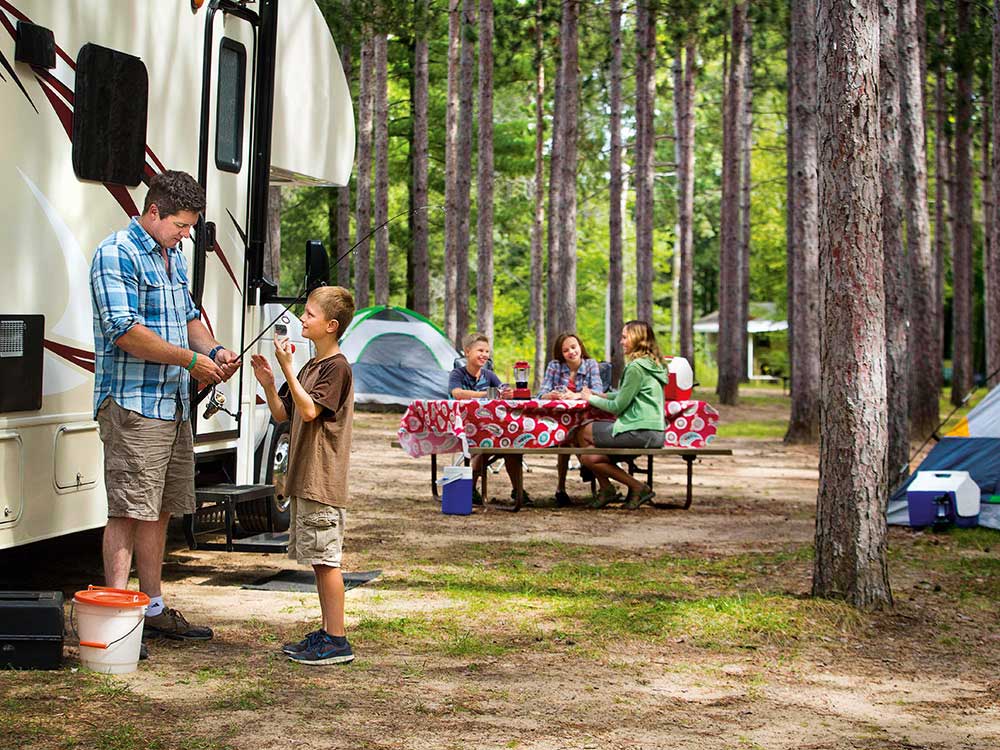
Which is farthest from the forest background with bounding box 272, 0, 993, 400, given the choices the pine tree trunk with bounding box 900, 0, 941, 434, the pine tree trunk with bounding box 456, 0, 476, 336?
the pine tree trunk with bounding box 900, 0, 941, 434

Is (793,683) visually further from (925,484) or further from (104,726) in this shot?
(925,484)

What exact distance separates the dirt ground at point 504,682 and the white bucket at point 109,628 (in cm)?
7

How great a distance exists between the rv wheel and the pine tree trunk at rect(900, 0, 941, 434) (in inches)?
211

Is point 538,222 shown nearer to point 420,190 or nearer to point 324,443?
point 420,190

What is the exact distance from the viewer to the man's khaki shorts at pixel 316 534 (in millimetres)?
5207

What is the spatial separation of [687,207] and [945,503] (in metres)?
22.2

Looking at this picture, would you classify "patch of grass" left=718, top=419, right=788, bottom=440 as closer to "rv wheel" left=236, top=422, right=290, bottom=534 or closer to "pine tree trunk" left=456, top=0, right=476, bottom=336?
"pine tree trunk" left=456, top=0, right=476, bottom=336

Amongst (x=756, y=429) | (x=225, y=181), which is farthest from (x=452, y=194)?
(x=225, y=181)

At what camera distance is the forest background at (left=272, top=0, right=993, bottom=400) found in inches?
923

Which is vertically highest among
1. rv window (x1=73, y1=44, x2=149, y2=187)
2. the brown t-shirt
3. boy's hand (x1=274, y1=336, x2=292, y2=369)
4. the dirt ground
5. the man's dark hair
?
rv window (x1=73, y1=44, x2=149, y2=187)

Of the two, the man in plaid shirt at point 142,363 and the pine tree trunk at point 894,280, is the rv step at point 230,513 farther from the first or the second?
the pine tree trunk at point 894,280

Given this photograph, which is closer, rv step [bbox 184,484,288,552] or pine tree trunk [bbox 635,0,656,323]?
rv step [bbox 184,484,288,552]

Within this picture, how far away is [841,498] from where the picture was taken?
6.37m

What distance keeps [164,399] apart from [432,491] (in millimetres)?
6103
